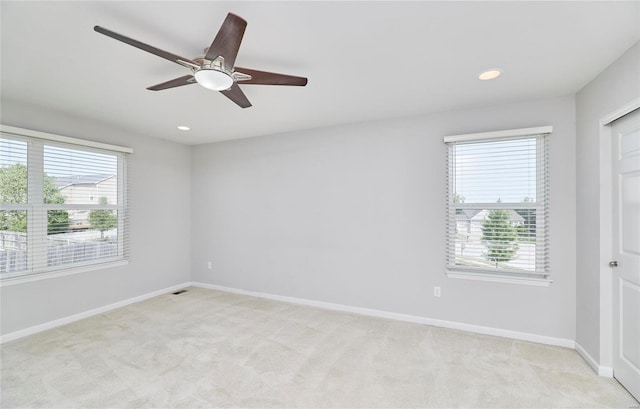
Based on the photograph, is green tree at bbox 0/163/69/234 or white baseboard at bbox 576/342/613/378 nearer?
white baseboard at bbox 576/342/613/378

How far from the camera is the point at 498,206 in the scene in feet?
9.87

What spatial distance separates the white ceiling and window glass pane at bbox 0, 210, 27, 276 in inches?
48.5

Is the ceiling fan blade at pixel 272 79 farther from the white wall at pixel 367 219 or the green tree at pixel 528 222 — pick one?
the green tree at pixel 528 222

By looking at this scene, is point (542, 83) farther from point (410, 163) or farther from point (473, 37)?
point (410, 163)

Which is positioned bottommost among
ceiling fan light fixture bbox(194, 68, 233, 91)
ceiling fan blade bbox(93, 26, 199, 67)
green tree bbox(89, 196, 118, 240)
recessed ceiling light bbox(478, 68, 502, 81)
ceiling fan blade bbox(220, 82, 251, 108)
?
green tree bbox(89, 196, 118, 240)

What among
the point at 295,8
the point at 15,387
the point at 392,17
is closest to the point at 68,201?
the point at 15,387

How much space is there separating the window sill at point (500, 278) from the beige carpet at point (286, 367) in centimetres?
59

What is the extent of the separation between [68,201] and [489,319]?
200 inches

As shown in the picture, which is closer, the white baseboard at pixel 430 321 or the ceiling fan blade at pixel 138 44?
the ceiling fan blade at pixel 138 44

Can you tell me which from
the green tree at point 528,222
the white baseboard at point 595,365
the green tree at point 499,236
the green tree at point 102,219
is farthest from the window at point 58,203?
the white baseboard at point 595,365

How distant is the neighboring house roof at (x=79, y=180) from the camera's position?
11.0 feet

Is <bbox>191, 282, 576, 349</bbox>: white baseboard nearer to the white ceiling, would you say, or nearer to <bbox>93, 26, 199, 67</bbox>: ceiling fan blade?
the white ceiling

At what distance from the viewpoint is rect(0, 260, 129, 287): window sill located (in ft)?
9.62

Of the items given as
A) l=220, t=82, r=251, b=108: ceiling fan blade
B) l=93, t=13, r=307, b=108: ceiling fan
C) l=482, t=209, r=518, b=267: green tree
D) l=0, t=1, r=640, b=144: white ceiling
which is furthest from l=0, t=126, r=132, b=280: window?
l=482, t=209, r=518, b=267: green tree
